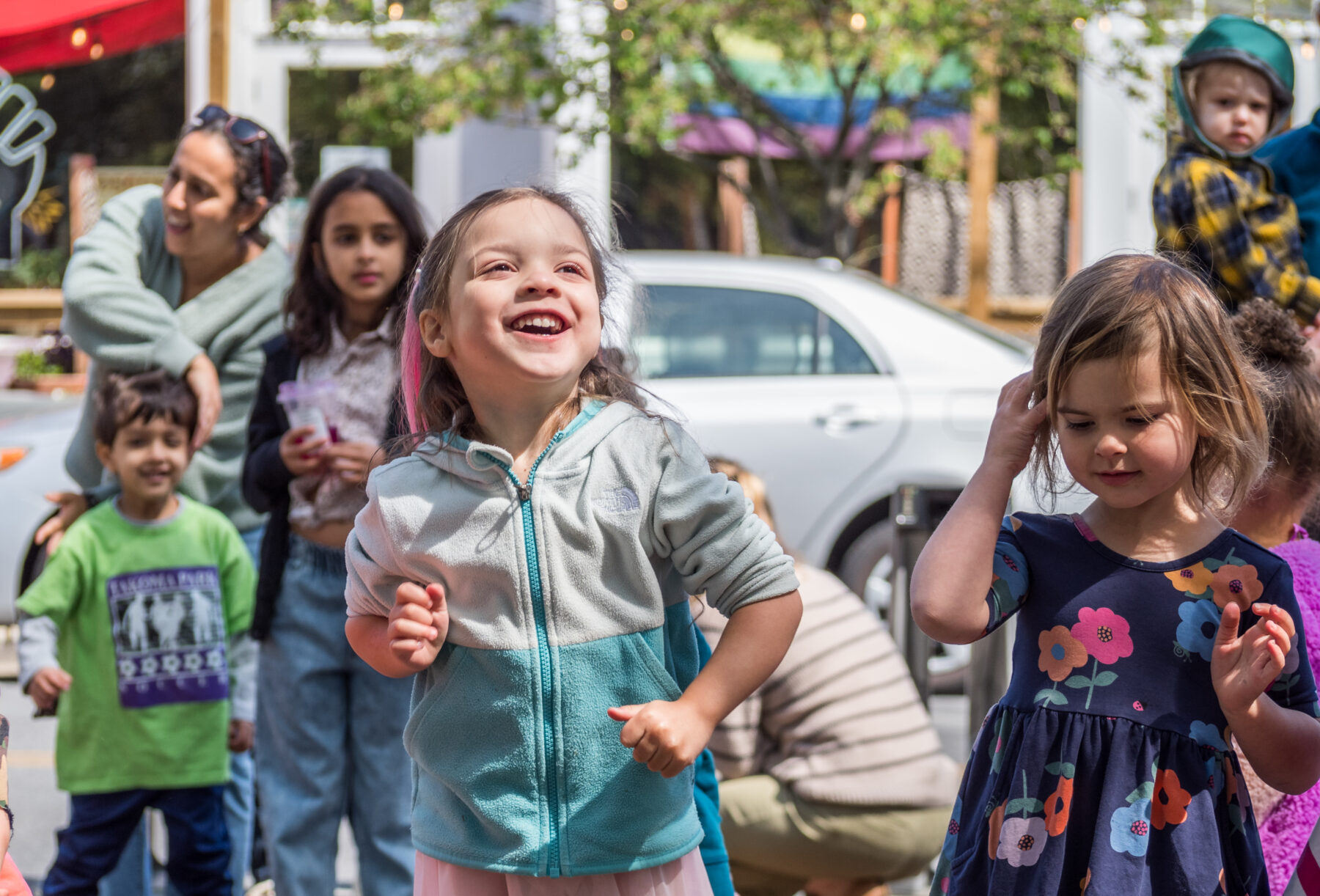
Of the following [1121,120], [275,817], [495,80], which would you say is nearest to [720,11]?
[495,80]

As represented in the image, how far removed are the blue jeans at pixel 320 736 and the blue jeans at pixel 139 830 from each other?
13.0 inches

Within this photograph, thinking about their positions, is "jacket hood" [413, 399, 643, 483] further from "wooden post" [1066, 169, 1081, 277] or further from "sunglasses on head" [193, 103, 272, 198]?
"wooden post" [1066, 169, 1081, 277]

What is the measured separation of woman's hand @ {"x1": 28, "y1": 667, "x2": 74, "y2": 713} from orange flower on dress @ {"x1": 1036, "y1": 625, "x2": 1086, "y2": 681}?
221 centimetres

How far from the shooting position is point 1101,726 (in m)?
1.82

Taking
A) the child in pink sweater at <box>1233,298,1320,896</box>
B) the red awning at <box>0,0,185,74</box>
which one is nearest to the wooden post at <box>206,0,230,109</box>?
the red awning at <box>0,0,185,74</box>

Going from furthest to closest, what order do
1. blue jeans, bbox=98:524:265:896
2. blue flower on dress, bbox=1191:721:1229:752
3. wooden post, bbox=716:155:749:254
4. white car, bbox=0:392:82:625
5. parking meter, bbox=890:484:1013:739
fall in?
wooden post, bbox=716:155:749:254
white car, bbox=0:392:82:625
parking meter, bbox=890:484:1013:739
blue jeans, bbox=98:524:265:896
blue flower on dress, bbox=1191:721:1229:752

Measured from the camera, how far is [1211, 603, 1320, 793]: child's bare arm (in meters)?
1.70

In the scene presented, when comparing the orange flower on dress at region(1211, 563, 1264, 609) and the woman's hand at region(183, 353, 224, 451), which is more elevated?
the woman's hand at region(183, 353, 224, 451)

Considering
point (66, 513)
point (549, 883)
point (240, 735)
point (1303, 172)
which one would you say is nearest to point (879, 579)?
point (1303, 172)

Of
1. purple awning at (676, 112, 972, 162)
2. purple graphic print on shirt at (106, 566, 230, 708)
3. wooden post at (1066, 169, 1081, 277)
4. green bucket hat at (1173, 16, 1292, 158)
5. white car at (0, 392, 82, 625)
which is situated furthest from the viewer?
wooden post at (1066, 169, 1081, 277)

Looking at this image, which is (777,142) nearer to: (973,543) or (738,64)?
(738,64)

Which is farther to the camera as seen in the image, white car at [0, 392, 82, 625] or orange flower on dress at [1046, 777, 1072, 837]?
white car at [0, 392, 82, 625]

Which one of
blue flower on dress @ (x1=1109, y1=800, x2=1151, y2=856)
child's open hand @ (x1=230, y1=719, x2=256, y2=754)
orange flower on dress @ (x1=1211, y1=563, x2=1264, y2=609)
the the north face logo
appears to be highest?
the the north face logo

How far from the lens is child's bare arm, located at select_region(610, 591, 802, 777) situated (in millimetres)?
1738
